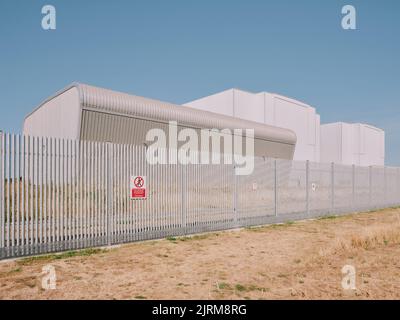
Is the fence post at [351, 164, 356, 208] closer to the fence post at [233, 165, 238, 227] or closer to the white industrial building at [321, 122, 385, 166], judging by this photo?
the fence post at [233, 165, 238, 227]

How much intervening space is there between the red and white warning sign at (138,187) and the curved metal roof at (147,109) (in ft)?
30.3

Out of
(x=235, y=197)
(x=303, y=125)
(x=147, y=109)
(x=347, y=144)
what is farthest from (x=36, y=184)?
(x=347, y=144)

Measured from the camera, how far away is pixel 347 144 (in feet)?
188

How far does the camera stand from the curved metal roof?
56.7 feet

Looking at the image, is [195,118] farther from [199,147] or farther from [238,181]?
[238,181]

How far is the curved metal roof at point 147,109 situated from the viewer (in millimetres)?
17281

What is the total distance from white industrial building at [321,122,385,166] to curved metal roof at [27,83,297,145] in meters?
34.5

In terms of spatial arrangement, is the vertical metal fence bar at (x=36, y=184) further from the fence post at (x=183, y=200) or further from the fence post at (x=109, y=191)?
the fence post at (x=183, y=200)

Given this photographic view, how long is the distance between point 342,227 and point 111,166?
9174 mm

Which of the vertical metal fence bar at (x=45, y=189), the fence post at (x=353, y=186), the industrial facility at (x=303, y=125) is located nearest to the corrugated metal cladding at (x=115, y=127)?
the vertical metal fence bar at (x=45, y=189)

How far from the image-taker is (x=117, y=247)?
27.7 feet

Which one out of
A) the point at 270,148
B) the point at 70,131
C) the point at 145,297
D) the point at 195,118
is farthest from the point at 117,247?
the point at 270,148

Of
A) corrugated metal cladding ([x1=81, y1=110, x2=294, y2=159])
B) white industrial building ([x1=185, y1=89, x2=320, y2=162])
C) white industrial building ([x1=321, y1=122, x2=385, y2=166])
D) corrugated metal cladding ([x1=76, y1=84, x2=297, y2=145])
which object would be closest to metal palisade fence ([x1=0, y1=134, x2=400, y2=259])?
corrugated metal cladding ([x1=81, y1=110, x2=294, y2=159])

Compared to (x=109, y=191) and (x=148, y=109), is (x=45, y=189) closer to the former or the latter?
(x=109, y=191)
